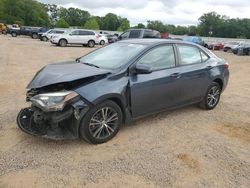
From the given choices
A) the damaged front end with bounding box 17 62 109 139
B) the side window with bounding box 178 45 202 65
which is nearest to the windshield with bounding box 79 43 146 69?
the damaged front end with bounding box 17 62 109 139

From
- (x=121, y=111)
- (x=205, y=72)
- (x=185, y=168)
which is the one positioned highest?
(x=205, y=72)

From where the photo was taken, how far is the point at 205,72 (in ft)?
19.9

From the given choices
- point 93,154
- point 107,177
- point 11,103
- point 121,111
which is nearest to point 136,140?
point 121,111

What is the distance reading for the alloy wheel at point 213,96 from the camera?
21.0 feet

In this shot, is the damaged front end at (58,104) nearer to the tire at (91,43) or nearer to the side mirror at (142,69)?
the side mirror at (142,69)

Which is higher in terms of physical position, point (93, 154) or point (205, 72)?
point (205, 72)

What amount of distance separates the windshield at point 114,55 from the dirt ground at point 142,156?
3.75 ft

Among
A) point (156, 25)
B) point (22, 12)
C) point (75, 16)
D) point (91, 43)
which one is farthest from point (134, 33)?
point (75, 16)

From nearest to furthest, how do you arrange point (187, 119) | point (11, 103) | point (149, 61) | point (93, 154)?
point (93, 154) < point (149, 61) < point (187, 119) < point (11, 103)

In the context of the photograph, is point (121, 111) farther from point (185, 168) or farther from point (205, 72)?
point (205, 72)

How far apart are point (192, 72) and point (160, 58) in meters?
0.81

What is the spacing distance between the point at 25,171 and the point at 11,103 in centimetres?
305

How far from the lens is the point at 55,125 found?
4.21 metres

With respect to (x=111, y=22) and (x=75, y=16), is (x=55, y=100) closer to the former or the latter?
(x=111, y=22)
